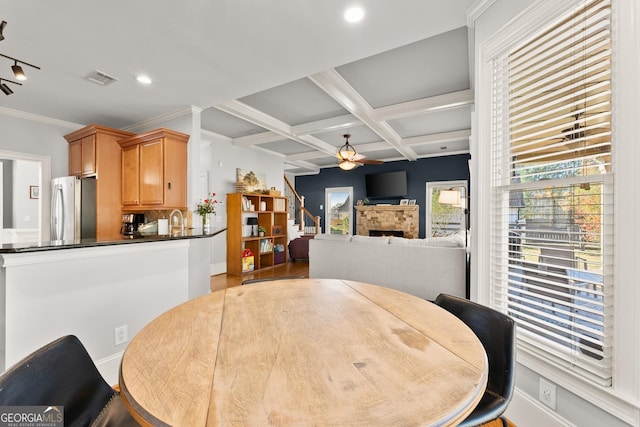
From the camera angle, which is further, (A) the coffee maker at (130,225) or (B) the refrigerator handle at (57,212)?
(A) the coffee maker at (130,225)

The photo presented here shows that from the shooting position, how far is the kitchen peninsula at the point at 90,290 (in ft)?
5.57

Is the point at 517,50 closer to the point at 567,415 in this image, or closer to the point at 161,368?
the point at 567,415

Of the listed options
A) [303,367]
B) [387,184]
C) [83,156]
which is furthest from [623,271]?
[387,184]

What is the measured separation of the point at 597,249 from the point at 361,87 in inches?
116

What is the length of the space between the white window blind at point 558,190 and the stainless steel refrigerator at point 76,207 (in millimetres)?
4406

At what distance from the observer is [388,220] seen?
318 inches

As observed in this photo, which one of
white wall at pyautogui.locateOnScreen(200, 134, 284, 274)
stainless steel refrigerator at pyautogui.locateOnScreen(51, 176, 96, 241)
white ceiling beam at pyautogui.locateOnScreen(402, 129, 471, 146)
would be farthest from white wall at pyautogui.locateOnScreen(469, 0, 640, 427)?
white wall at pyautogui.locateOnScreen(200, 134, 284, 274)

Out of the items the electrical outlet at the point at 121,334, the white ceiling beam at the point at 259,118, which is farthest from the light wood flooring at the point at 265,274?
the white ceiling beam at the point at 259,118

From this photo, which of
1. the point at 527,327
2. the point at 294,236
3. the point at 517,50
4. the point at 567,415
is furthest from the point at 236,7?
the point at 294,236

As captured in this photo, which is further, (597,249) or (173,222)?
(173,222)

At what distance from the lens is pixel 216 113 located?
4375 mm

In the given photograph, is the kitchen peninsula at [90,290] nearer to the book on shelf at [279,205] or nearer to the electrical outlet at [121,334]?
the electrical outlet at [121,334]

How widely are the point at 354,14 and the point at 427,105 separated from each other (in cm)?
238

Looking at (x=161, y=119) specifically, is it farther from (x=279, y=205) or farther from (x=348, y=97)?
(x=279, y=205)
